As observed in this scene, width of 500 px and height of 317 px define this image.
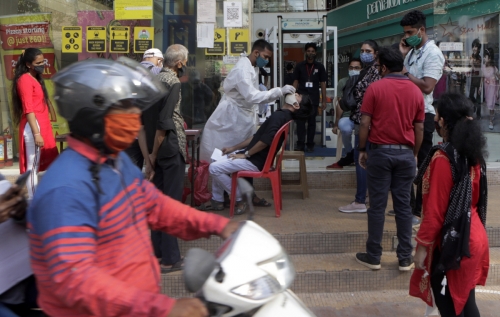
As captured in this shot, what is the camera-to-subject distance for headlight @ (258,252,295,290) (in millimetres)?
1889

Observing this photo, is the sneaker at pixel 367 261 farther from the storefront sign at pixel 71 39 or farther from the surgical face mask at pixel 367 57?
the storefront sign at pixel 71 39

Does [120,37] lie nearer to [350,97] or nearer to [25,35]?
[25,35]

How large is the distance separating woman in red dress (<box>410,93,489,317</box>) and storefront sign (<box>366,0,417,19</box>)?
11492 millimetres

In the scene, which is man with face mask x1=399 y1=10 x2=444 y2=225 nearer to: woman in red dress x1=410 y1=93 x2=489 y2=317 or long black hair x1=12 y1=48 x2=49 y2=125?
woman in red dress x1=410 y1=93 x2=489 y2=317

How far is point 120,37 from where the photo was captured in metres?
7.86

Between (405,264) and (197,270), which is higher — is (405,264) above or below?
below

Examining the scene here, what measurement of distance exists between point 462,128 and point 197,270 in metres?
2.11

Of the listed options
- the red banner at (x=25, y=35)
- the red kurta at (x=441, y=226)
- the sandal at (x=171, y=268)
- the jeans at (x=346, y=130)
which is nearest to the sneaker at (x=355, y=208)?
the jeans at (x=346, y=130)

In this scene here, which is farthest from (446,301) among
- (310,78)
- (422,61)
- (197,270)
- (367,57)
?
(310,78)

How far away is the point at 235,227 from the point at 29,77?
4596 millimetres

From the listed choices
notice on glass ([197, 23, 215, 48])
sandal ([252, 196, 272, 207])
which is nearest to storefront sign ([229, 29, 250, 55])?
notice on glass ([197, 23, 215, 48])

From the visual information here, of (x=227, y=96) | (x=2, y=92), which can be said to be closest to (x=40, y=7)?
(x=2, y=92)

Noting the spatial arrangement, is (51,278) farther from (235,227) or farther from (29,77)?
(29,77)

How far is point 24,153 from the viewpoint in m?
6.32
